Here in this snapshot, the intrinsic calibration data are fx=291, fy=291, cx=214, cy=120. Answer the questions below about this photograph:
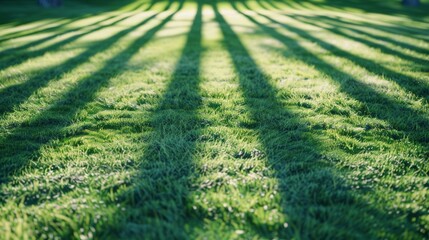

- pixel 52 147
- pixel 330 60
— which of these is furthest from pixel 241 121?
pixel 330 60

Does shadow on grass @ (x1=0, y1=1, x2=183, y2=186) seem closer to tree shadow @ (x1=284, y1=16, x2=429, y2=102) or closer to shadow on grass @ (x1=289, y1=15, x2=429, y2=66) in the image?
tree shadow @ (x1=284, y1=16, x2=429, y2=102)

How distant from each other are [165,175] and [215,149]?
1.57 feet

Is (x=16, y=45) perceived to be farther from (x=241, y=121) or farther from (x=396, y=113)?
(x=396, y=113)

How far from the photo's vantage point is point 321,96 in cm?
333

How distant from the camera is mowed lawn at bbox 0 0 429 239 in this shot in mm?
1623

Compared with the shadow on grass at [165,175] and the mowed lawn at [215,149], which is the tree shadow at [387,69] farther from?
the shadow on grass at [165,175]

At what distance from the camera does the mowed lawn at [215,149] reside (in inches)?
63.9

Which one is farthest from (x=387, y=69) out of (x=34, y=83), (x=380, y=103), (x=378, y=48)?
(x=34, y=83)

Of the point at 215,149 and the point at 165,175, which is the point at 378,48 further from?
the point at 165,175

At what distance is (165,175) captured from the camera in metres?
2.01

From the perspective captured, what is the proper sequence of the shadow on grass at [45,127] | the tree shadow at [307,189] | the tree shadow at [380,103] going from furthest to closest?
the tree shadow at [380,103] → the shadow on grass at [45,127] → the tree shadow at [307,189]

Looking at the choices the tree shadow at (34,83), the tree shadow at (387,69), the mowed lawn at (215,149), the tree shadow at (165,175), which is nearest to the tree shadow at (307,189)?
the mowed lawn at (215,149)

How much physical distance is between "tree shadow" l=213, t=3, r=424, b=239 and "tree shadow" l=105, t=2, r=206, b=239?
502mm

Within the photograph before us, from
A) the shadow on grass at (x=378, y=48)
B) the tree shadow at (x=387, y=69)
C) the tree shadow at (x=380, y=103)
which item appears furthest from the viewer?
the shadow on grass at (x=378, y=48)
